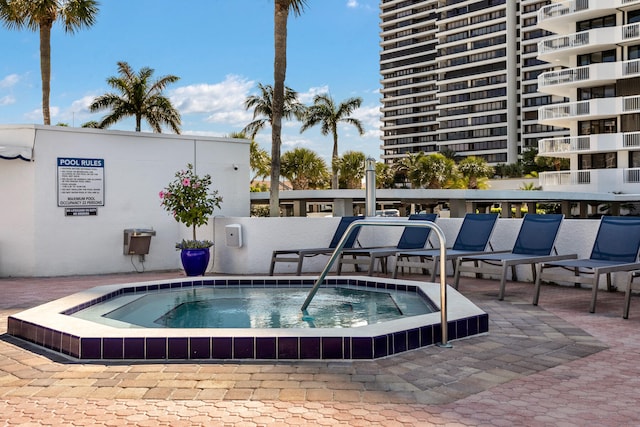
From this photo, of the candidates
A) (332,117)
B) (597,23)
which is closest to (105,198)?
(597,23)

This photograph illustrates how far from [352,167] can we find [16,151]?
4013 cm

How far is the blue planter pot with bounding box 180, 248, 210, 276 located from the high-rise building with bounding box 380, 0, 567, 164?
231 feet

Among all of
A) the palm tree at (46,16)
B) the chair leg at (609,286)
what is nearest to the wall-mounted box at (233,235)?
the chair leg at (609,286)

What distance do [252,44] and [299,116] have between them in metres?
9.01

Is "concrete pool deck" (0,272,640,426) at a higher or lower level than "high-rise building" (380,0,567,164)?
lower

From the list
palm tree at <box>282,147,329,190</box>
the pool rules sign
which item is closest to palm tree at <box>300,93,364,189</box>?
palm tree at <box>282,147,329,190</box>

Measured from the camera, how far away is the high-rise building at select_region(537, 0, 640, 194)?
3753cm

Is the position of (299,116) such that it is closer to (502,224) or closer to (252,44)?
(252,44)

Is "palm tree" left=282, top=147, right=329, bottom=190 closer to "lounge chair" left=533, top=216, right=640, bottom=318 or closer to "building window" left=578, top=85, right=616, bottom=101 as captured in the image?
"building window" left=578, top=85, right=616, bottom=101

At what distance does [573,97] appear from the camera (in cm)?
4112

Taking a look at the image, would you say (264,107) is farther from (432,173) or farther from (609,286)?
(609,286)

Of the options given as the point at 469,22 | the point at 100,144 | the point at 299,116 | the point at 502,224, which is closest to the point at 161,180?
the point at 100,144

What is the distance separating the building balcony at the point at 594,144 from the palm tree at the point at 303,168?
→ 17.0m

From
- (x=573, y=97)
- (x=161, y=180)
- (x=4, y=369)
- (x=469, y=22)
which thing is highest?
(x=469, y=22)
